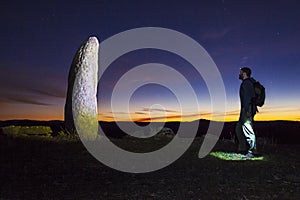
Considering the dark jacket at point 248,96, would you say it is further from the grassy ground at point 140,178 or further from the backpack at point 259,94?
the grassy ground at point 140,178

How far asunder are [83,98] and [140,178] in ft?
26.1

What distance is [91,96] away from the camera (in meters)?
15.6

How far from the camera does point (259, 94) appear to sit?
1133cm

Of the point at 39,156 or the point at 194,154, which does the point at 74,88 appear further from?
the point at 194,154

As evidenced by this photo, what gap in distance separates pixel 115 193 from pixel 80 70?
975 centimetres

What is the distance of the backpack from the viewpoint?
444 inches

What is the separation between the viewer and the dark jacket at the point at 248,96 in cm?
1130

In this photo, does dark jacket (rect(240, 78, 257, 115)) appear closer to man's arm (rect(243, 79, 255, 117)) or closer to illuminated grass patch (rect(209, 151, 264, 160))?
man's arm (rect(243, 79, 255, 117))

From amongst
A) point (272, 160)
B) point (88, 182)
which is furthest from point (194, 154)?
point (88, 182)

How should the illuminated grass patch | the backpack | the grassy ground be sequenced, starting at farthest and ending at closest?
1. the illuminated grass patch
2. the backpack
3. the grassy ground

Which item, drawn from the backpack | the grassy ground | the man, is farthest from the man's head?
the grassy ground

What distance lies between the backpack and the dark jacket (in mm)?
128

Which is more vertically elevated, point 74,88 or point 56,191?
point 74,88

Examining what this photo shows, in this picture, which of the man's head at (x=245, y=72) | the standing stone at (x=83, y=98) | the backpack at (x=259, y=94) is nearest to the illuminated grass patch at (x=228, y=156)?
the backpack at (x=259, y=94)
